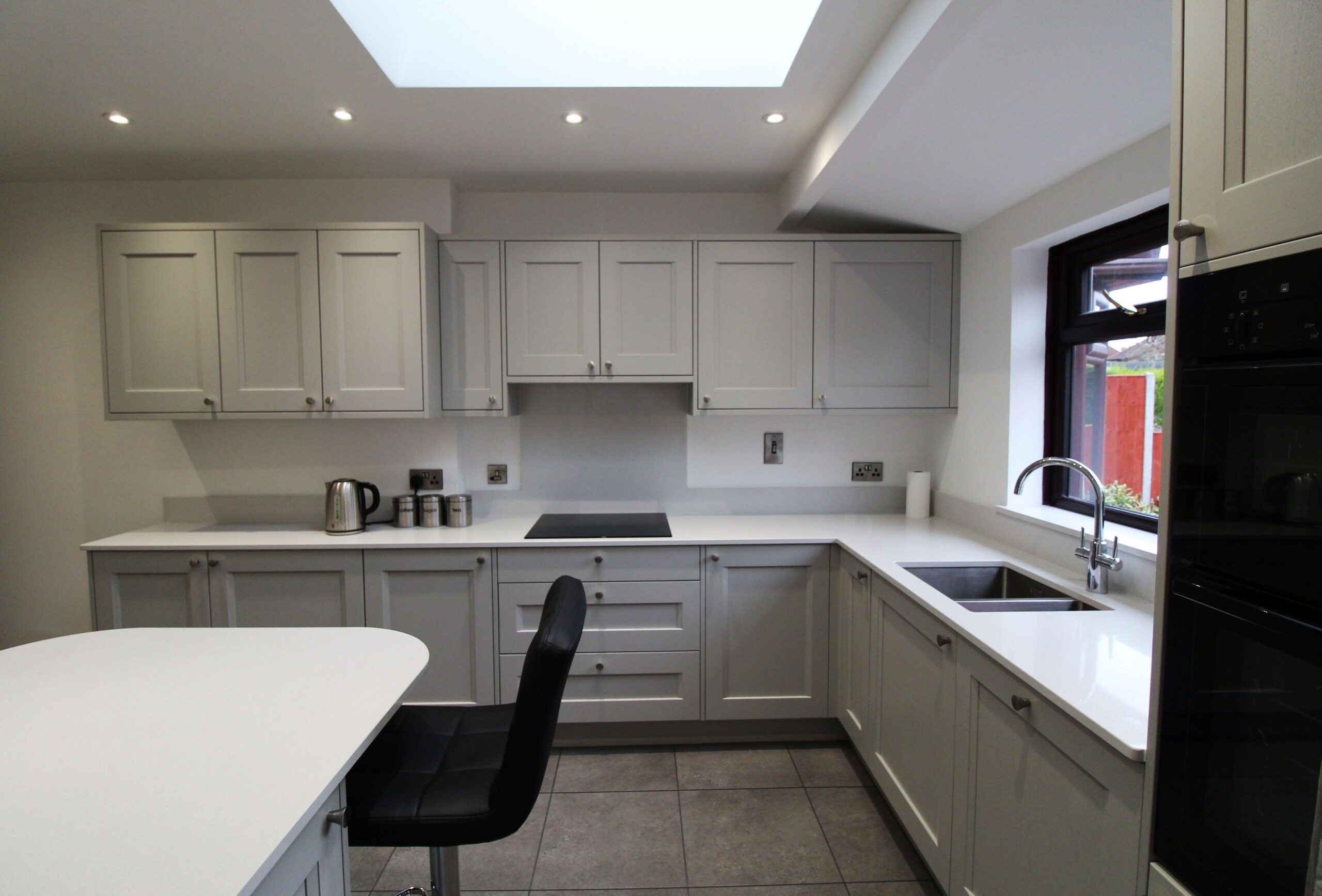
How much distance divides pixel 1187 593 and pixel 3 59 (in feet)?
9.96

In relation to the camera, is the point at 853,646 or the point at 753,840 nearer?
the point at 753,840

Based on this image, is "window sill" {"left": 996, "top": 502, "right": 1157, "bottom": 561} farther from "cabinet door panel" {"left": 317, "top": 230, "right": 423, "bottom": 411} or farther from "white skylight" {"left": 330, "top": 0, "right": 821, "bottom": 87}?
A: "cabinet door panel" {"left": 317, "top": 230, "right": 423, "bottom": 411}

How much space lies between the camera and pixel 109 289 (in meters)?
2.62

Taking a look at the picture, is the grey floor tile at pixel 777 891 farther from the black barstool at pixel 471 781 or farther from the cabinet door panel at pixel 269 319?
the cabinet door panel at pixel 269 319

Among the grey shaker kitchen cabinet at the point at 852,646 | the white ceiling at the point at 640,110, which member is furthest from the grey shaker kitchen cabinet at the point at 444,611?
the white ceiling at the point at 640,110

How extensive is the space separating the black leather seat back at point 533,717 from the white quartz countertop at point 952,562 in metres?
0.92

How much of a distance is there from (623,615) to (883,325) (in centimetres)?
164

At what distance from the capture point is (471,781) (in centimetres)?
139

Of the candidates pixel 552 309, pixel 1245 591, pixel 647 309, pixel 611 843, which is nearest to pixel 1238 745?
pixel 1245 591

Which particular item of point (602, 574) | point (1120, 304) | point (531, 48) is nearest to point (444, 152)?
point (531, 48)

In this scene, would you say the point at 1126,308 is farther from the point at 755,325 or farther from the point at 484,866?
the point at 484,866

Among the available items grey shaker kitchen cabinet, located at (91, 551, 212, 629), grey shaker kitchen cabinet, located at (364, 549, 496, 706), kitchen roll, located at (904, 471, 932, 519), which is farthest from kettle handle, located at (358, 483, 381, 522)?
kitchen roll, located at (904, 471, 932, 519)

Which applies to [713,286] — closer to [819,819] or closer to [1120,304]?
[1120,304]

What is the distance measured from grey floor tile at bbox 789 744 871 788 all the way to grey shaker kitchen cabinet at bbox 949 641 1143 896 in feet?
2.61
